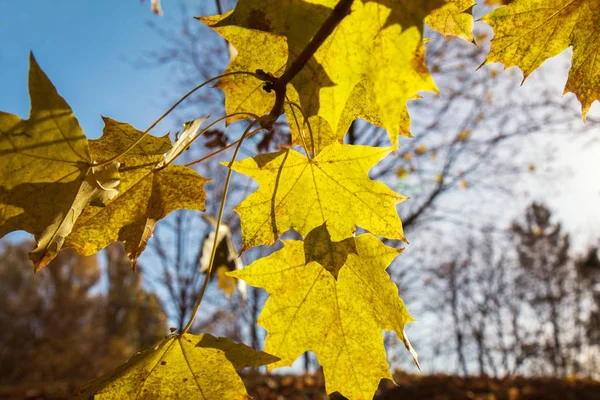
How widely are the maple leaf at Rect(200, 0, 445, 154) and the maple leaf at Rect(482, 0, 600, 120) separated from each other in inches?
12.4

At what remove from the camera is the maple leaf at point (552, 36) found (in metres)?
1.03

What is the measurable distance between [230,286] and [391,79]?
3.28 m

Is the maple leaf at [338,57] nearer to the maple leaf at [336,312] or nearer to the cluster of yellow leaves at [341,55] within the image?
the cluster of yellow leaves at [341,55]

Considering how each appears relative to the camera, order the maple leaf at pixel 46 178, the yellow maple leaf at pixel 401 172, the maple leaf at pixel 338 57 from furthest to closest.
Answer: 1. the yellow maple leaf at pixel 401 172
2. the maple leaf at pixel 46 178
3. the maple leaf at pixel 338 57

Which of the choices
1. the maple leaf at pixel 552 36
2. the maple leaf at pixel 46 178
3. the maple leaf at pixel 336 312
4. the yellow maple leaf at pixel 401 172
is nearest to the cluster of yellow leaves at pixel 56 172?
the maple leaf at pixel 46 178

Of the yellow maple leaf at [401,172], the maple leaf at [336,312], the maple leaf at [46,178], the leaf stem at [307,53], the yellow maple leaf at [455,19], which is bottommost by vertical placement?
the maple leaf at [336,312]

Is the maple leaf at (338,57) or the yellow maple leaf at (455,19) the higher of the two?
the yellow maple leaf at (455,19)

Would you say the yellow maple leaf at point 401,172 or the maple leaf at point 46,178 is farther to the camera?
the yellow maple leaf at point 401,172

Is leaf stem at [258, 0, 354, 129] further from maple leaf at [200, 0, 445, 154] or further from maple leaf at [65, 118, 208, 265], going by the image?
maple leaf at [65, 118, 208, 265]

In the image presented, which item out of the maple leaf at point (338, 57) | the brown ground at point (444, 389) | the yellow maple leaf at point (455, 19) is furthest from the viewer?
the brown ground at point (444, 389)

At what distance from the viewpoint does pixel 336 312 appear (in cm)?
111

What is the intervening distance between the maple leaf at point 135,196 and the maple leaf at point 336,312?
24cm

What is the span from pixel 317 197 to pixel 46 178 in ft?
1.87

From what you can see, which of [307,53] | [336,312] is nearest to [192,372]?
[336,312]
